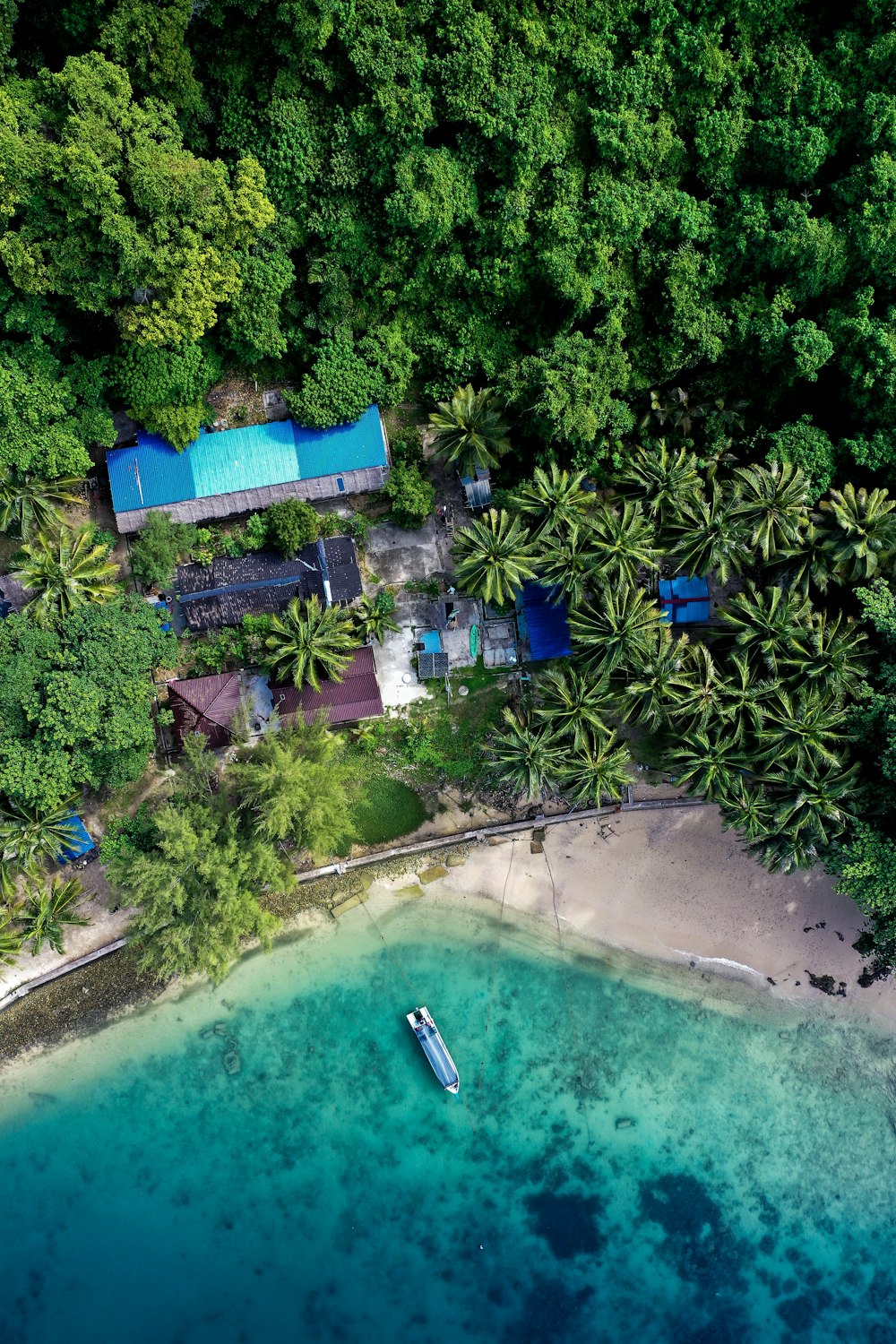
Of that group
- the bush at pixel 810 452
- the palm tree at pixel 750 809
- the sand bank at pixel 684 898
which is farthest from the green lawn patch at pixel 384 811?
the bush at pixel 810 452

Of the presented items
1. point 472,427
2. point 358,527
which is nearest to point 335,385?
point 358,527

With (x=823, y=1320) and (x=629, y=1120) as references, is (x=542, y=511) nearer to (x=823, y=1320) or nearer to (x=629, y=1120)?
(x=629, y=1120)

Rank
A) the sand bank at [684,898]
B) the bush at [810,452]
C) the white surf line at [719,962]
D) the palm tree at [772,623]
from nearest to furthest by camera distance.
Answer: the palm tree at [772,623] → the bush at [810,452] → the sand bank at [684,898] → the white surf line at [719,962]

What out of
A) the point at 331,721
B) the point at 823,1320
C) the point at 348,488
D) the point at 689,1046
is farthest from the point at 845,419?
the point at 823,1320

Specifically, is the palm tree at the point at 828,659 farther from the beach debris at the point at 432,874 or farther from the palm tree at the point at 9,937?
the palm tree at the point at 9,937

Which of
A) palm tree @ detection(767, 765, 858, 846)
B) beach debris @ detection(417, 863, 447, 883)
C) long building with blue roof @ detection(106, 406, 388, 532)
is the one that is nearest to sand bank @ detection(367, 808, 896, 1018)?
beach debris @ detection(417, 863, 447, 883)

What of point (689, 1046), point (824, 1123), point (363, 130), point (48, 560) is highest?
point (363, 130)

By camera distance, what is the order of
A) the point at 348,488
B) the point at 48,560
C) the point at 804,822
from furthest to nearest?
the point at 348,488 < the point at 48,560 < the point at 804,822
